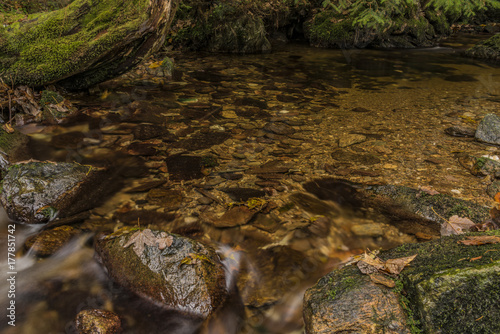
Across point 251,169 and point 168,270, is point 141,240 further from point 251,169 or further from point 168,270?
point 251,169

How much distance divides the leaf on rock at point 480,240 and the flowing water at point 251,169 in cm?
99

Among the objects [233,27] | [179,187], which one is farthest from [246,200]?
[233,27]

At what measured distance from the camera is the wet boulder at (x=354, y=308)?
1846 millimetres

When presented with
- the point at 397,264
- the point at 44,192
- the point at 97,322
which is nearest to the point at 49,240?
the point at 44,192

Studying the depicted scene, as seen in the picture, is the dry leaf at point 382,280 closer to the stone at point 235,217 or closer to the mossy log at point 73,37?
the stone at point 235,217

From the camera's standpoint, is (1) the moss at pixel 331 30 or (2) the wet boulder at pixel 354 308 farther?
(1) the moss at pixel 331 30

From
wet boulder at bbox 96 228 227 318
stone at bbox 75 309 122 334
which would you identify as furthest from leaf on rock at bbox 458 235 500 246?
stone at bbox 75 309 122 334

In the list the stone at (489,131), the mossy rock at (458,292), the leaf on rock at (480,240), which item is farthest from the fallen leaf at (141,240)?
the stone at (489,131)

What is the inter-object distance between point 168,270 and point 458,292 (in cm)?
196

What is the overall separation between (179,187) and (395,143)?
335 cm

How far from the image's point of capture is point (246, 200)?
3.65m

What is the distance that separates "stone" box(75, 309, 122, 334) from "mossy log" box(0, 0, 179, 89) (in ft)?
15.5

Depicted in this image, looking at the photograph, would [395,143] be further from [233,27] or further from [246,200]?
[233,27]

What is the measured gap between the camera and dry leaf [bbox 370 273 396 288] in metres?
2.00
